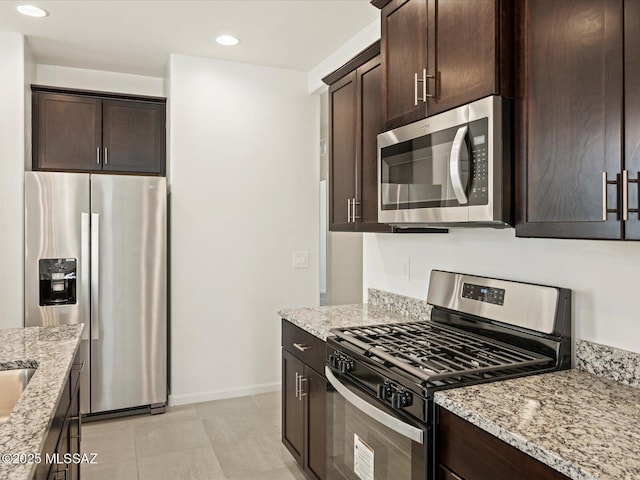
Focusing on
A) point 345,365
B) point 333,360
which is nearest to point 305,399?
point 333,360

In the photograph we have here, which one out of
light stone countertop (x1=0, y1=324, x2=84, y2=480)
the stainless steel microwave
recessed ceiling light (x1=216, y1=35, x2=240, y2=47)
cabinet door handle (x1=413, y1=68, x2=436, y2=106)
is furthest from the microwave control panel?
recessed ceiling light (x1=216, y1=35, x2=240, y2=47)

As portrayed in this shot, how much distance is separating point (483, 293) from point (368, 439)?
2.50 feet

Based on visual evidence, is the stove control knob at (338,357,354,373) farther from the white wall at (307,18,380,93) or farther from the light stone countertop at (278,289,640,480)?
the white wall at (307,18,380,93)

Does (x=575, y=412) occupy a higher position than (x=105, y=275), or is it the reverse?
(x=105, y=275)

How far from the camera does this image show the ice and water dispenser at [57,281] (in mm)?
3225

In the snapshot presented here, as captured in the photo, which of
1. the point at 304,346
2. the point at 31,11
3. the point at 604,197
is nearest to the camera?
the point at 604,197

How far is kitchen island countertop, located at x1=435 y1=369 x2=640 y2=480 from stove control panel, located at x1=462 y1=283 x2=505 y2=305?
1.28ft

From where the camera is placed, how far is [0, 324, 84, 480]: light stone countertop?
40.5 inches

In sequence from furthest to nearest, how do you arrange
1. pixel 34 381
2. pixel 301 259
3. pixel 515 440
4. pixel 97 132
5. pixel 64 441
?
pixel 301 259
pixel 97 132
pixel 64 441
pixel 34 381
pixel 515 440

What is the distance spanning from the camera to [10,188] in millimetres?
3236

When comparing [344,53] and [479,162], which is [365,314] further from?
[344,53]

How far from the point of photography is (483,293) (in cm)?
204

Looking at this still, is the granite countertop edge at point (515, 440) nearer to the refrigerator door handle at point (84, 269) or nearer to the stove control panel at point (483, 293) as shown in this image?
the stove control panel at point (483, 293)

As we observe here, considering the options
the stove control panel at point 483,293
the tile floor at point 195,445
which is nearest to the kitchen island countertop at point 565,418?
the stove control panel at point 483,293
